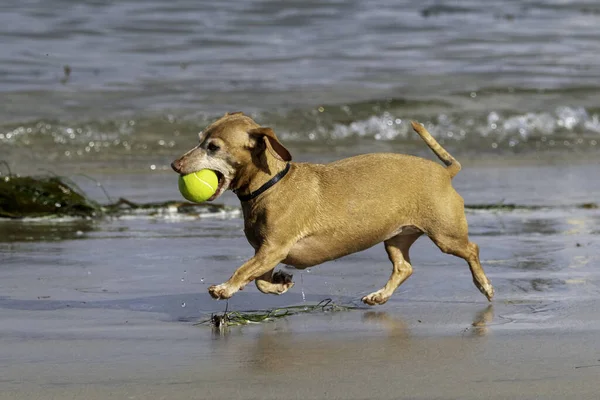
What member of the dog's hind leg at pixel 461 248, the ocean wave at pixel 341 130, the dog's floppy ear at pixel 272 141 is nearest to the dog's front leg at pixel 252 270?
the dog's floppy ear at pixel 272 141

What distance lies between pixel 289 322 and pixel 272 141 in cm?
85

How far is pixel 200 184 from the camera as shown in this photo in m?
5.36

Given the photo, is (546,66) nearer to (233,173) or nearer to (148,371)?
(233,173)

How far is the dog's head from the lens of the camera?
5336 mm

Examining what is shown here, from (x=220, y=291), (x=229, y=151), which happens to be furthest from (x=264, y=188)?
(x=220, y=291)

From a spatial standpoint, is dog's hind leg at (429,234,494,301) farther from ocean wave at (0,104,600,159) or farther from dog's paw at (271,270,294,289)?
ocean wave at (0,104,600,159)

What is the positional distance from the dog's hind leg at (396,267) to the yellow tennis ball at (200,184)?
3.22 ft

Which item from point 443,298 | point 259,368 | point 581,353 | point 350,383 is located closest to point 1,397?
point 259,368

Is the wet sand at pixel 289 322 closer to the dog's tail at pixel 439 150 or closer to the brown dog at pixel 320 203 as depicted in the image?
the brown dog at pixel 320 203

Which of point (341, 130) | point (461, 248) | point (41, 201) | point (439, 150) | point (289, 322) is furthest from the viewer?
point (341, 130)

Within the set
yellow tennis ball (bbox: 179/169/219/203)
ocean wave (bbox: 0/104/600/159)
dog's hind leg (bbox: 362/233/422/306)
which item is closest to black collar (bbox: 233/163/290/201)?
yellow tennis ball (bbox: 179/169/219/203)

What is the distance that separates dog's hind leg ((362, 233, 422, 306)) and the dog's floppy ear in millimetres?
886

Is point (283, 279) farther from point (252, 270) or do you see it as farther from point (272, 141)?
point (272, 141)

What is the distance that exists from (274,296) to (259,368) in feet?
5.68
